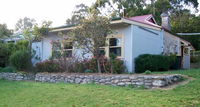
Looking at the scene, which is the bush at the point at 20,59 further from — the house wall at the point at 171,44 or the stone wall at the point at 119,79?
the house wall at the point at 171,44

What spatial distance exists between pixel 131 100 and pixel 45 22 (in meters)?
10.8

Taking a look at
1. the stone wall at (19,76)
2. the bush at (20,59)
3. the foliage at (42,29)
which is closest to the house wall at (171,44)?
the foliage at (42,29)

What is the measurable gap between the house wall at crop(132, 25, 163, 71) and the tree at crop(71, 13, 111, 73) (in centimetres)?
245

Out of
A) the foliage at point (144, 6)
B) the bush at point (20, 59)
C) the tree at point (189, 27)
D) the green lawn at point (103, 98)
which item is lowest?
the green lawn at point (103, 98)

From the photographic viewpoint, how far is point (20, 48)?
16.1 meters

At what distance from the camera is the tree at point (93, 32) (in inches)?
425

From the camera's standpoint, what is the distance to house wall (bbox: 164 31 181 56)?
53.7 ft

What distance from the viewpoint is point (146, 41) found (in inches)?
547

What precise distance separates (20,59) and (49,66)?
187cm

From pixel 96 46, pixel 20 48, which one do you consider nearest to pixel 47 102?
pixel 96 46

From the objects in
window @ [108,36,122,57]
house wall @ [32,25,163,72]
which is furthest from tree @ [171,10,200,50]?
window @ [108,36,122,57]

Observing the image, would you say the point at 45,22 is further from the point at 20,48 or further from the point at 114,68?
the point at 114,68

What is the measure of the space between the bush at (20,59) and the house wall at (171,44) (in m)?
9.19

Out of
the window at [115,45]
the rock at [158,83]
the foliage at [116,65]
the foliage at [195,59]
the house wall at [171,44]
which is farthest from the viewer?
the foliage at [195,59]
